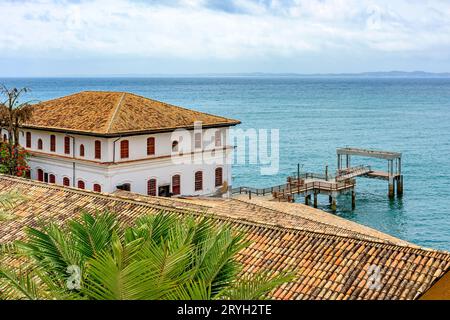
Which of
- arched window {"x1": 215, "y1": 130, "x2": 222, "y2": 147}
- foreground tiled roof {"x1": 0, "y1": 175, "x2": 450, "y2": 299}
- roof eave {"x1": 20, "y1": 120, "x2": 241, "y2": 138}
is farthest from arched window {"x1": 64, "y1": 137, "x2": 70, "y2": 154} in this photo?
foreground tiled roof {"x1": 0, "y1": 175, "x2": 450, "y2": 299}

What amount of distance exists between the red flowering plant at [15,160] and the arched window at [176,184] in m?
9.26

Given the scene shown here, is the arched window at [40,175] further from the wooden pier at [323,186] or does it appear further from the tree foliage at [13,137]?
the wooden pier at [323,186]

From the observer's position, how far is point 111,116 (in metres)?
42.4

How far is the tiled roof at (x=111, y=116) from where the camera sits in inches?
1649

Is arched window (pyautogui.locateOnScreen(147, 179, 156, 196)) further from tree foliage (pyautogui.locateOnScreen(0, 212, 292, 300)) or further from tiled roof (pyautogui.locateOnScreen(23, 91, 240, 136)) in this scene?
tree foliage (pyautogui.locateOnScreen(0, 212, 292, 300))

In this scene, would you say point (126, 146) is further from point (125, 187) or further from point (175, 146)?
point (175, 146)

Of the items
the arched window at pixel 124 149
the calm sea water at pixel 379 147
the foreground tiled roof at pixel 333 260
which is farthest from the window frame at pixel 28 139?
the foreground tiled roof at pixel 333 260

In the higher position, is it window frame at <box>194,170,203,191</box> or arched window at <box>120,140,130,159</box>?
arched window at <box>120,140,130,159</box>

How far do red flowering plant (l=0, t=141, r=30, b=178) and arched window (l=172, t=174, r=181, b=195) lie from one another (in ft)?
30.4

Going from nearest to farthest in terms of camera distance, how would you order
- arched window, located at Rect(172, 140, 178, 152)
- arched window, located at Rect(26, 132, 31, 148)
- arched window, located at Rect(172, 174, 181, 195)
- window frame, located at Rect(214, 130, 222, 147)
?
arched window, located at Rect(172, 174, 181, 195) → arched window, located at Rect(172, 140, 178, 152) → arched window, located at Rect(26, 132, 31, 148) → window frame, located at Rect(214, 130, 222, 147)

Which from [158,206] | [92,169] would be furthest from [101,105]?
[158,206]

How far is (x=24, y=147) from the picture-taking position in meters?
47.1

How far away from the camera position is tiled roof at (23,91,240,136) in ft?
137
